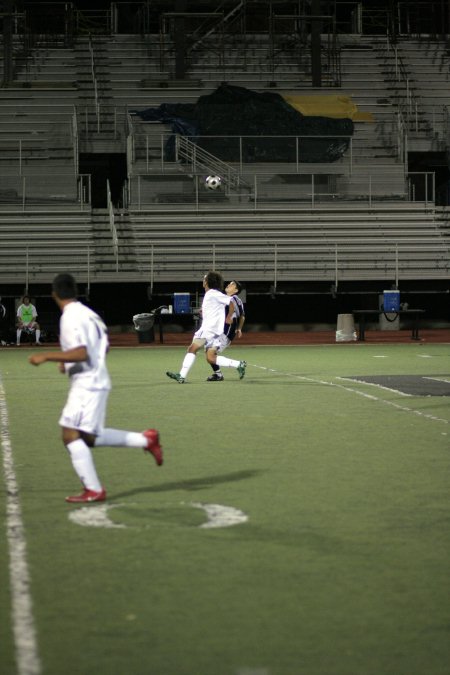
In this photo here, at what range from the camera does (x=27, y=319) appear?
32469 mm

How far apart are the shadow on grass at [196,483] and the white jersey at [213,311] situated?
883cm

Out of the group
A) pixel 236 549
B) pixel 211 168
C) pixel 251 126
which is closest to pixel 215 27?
pixel 251 126

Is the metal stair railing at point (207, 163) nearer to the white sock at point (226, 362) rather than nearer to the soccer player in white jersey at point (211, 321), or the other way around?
the white sock at point (226, 362)

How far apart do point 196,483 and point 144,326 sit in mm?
23340

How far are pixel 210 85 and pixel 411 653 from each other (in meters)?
41.3

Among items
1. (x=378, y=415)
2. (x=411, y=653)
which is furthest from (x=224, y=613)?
(x=378, y=415)

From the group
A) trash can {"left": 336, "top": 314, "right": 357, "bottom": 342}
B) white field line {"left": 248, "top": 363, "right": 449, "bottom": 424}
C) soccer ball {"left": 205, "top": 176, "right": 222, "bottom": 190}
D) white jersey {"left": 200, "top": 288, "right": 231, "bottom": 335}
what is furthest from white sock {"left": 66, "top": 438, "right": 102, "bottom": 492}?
soccer ball {"left": 205, "top": 176, "right": 222, "bottom": 190}

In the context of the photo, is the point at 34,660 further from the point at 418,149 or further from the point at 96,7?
the point at 96,7

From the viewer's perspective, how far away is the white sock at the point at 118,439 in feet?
28.0

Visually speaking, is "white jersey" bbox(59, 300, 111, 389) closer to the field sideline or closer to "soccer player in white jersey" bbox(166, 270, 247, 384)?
the field sideline

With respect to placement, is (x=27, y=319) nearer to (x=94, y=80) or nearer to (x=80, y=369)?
(x=94, y=80)

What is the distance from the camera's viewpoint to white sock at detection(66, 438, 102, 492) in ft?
27.2

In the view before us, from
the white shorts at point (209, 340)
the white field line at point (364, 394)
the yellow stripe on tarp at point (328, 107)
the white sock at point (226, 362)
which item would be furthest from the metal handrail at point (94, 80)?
the white shorts at point (209, 340)

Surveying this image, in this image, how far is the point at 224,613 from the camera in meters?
5.82
